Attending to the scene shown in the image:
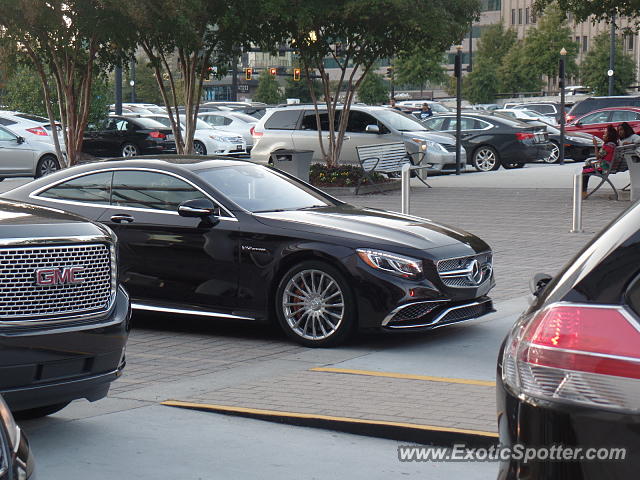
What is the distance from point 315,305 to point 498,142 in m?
22.9

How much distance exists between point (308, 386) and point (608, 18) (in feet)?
56.3

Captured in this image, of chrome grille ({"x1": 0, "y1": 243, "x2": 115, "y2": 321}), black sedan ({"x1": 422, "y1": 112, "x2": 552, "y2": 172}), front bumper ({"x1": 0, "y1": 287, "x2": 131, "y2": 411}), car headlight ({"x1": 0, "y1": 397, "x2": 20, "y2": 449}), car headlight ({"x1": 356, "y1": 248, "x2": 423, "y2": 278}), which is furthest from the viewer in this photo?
black sedan ({"x1": 422, "y1": 112, "x2": 552, "y2": 172})

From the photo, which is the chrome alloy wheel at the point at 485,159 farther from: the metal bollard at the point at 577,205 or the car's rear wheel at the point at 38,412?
the car's rear wheel at the point at 38,412

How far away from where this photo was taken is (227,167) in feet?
33.6

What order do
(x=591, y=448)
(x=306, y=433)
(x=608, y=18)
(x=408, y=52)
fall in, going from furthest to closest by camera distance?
(x=408, y=52)
(x=608, y=18)
(x=306, y=433)
(x=591, y=448)

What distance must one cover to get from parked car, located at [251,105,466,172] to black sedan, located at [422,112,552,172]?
143 inches

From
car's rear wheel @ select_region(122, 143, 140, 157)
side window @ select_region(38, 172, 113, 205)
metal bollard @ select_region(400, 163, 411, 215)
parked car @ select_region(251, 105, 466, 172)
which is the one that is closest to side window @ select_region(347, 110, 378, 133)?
parked car @ select_region(251, 105, 466, 172)

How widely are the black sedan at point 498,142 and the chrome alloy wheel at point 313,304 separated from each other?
22436mm

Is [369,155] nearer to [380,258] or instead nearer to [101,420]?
[380,258]

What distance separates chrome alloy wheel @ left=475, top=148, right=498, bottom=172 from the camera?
31.3 meters

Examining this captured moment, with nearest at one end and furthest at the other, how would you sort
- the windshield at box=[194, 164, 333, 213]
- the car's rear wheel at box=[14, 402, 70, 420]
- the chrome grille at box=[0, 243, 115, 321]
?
the chrome grille at box=[0, 243, 115, 321], the car's rear wheel at box=[14, 402, 70, 420], the windshield at box=[194, 164, 333, 213]

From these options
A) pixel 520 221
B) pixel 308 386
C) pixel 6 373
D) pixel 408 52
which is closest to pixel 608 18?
pixel 408 52

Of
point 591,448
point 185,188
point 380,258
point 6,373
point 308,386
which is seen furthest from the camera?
point 185,188

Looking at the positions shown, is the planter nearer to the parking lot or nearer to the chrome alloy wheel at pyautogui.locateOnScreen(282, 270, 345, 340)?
the parking lot
